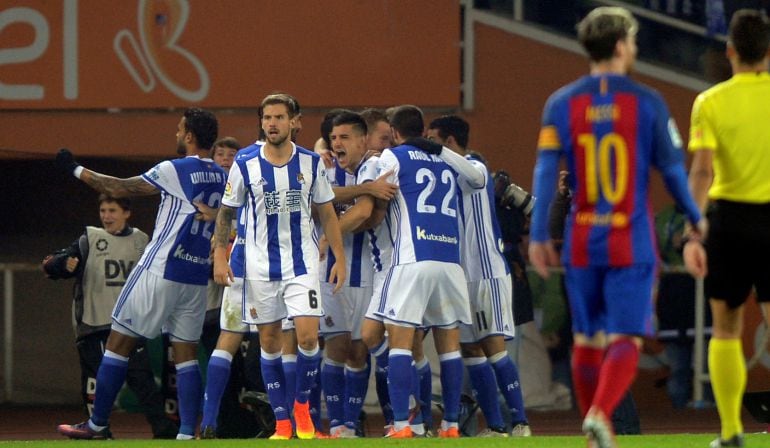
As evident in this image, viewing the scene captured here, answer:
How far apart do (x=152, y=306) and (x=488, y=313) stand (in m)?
2.13

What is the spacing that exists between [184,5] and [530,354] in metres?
4.33

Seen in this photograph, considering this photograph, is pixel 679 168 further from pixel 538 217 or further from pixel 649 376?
pixel 649 376

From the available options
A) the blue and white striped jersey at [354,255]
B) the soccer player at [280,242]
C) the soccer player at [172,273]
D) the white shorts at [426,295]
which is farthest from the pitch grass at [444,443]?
the blue and white striped jersey at [354,255]

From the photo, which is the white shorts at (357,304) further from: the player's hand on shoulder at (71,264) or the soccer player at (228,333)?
the player's hand on shoulder at (71,264)

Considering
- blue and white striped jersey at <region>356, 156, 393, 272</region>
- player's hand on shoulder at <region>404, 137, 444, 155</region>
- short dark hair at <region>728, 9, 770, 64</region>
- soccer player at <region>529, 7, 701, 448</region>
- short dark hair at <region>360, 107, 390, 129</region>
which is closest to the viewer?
soccer player at <region>529, 7, 701, 448</region>

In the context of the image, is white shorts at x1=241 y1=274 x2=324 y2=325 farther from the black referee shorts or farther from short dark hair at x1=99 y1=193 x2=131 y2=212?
the black referee shorts

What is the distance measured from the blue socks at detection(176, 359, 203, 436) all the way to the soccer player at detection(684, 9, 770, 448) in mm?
4024

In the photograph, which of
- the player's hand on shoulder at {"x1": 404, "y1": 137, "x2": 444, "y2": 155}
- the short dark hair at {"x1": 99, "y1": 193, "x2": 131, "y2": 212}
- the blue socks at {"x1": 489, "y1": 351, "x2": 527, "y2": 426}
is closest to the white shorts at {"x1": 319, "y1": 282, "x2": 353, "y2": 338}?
the blue socks at {"x1": 489, "y1": 351, "x2": 527, "y2": 426}

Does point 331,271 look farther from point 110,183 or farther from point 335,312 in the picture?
point 110,183

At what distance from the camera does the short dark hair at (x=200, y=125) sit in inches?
392

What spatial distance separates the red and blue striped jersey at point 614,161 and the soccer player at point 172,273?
165 inches

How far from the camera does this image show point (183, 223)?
9930mm

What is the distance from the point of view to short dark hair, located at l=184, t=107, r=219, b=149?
32.6 feet

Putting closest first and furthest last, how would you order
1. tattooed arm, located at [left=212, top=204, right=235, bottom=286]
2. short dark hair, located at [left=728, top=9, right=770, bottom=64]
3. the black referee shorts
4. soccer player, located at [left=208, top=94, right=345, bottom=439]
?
1. the black referee shorts
2. short dark hair, located at [left=728, top=9, right=770, bottom=64]
3. tattooed arm, located at [left=212, top=204, right=235, bottom=286]
4. soccer player, located at [left=208, top=94, right=345, bottom=439]
